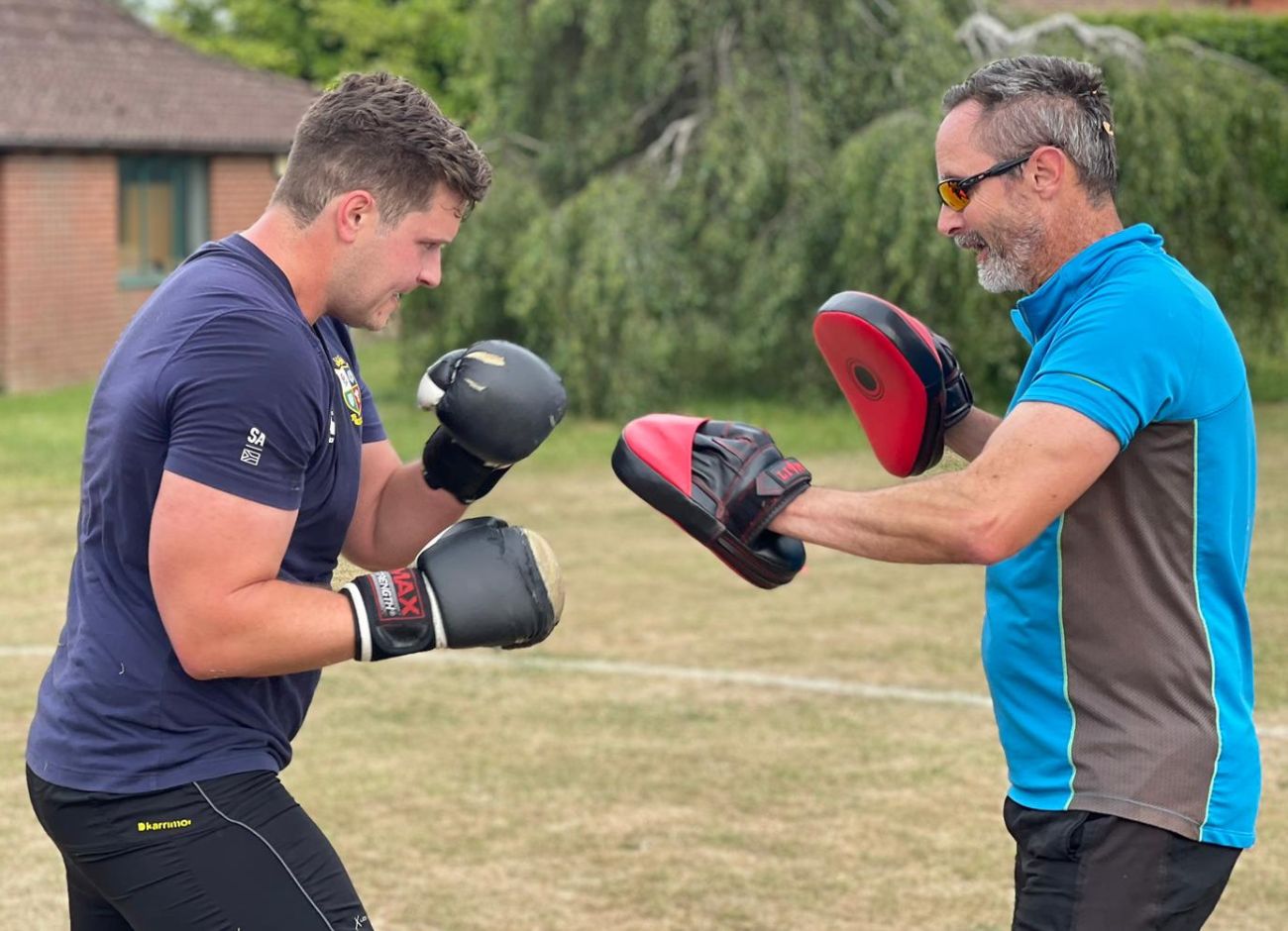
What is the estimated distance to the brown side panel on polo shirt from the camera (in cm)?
263

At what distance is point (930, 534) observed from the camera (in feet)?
8.18

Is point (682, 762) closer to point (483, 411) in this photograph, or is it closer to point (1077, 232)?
point (483, 411)

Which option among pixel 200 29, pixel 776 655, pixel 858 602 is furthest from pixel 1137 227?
pixel 200 29

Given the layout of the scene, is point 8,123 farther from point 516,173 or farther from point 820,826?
point 820,826

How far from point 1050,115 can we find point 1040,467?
60cm

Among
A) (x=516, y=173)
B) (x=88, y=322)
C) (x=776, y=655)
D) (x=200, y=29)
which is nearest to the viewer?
(x=776, y=655)

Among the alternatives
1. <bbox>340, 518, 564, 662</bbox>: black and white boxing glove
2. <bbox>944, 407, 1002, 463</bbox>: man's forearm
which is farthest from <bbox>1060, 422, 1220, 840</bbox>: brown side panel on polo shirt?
<bbox>340, 518, 564, 662</bbox>: black and white boxing glove

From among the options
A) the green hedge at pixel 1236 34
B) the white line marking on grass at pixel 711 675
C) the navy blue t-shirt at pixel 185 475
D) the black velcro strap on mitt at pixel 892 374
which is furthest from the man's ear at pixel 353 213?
the green hedge at pixel 1236 34

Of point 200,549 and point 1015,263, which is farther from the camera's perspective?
point 1015,263

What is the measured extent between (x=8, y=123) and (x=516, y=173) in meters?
5.16

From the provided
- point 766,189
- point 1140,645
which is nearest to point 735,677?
point 1140,645

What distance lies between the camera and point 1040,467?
2.47 meters

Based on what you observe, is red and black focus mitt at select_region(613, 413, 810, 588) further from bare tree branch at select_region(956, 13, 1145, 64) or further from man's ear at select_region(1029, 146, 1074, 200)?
bare tree branch at select_region(956, 13, 1145, 64)

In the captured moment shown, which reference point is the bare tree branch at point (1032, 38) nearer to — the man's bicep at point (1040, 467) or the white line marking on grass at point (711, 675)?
the white line marking on grass at point (711, 675)
